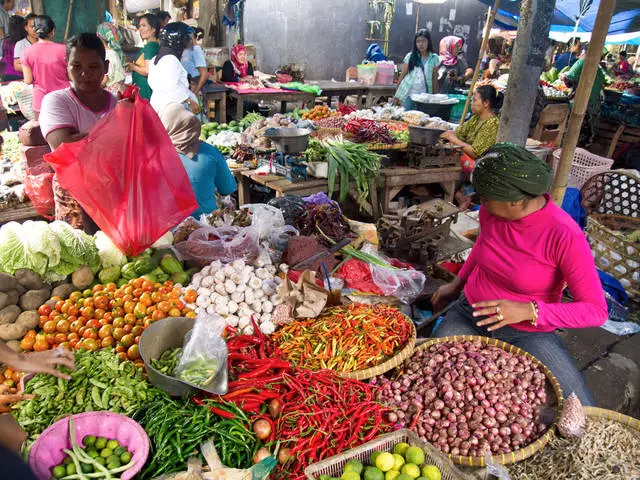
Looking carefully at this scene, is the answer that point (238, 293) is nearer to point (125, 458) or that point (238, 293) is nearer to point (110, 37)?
point (125, 458)

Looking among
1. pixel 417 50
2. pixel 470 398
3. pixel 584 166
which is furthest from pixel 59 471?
pixel 417 50

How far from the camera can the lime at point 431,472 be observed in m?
1.72

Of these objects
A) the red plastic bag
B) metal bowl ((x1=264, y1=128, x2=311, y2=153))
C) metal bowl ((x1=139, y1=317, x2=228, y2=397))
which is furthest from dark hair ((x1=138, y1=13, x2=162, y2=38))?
A: metal bowl ((x1=139, y1=317, x2=228, y2=397))

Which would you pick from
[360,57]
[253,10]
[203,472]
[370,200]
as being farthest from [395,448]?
[360,57]

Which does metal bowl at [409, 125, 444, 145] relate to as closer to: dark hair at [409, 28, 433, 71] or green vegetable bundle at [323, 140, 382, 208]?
green vegetable bundle at [323, 140, 382, 208]

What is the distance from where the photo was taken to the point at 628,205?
4941mm

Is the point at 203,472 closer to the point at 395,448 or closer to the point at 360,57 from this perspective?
the point at 395,448

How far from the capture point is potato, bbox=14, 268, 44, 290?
2.88 m

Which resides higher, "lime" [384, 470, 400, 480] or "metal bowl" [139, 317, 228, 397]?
"metal bowl" [139, 317, 228, 397]

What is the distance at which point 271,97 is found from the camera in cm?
943

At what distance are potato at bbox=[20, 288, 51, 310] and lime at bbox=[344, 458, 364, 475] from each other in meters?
2.17

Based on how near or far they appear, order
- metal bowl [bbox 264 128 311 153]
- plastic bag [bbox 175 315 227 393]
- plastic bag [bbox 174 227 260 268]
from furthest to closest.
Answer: metal bowl [bbox 264 128 311 153] < plastic bag [bbox 174 227 260 268] < plastic bag [bbox 175 315 227 393]

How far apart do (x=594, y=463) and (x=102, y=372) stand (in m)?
2.27

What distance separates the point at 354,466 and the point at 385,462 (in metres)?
0.12
